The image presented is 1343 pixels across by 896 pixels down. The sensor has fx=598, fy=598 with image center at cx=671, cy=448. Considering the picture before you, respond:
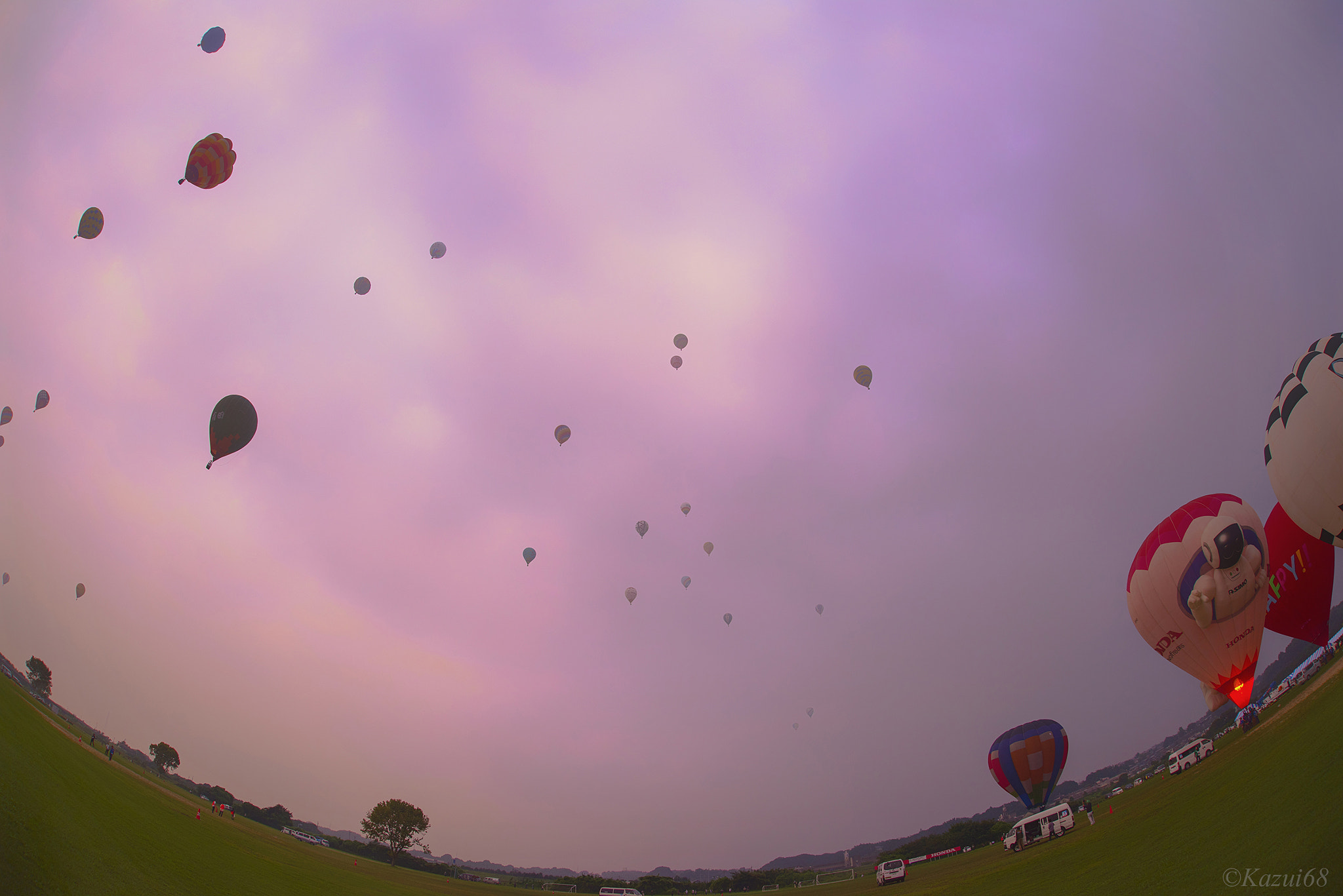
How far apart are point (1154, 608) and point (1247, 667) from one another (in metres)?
4.48

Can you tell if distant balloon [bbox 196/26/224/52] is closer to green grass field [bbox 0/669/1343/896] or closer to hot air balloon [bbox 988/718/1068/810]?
green grass field [bbox 0/669/1343/896]

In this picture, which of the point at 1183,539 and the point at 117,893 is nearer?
the point at 117,893

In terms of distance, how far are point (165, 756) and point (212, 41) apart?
110 m

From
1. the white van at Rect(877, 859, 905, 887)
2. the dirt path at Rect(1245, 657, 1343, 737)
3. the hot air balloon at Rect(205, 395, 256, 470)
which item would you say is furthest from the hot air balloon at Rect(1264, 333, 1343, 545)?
the hot air balloon at Rect(205, 395, 256, 470)

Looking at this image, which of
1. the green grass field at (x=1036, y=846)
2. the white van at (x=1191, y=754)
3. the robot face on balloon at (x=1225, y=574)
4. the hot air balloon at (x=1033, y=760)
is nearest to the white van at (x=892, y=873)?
the green grass field at (x=1036, y=846)

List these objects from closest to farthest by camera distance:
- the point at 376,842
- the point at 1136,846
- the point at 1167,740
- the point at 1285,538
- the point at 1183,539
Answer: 1. the point at 1136,846
2. the point at 1183,539
3. the point at 1285,538
4. the point at 376,842
5. the point at 1167,740

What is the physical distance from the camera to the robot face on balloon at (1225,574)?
22672mm

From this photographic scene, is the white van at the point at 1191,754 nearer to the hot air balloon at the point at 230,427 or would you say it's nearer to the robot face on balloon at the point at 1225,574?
the robot face on balloon at the point at 1225,574

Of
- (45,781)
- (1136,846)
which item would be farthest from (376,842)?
(1136,846)

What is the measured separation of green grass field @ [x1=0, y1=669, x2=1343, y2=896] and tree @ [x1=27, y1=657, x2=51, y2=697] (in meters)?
65.8

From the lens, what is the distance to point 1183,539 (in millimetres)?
24031

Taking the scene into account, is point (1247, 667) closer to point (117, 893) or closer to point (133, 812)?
point (117, 893)

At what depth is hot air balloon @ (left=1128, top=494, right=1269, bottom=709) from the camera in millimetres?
22906

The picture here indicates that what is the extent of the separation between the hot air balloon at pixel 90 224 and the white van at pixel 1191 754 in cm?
5178
